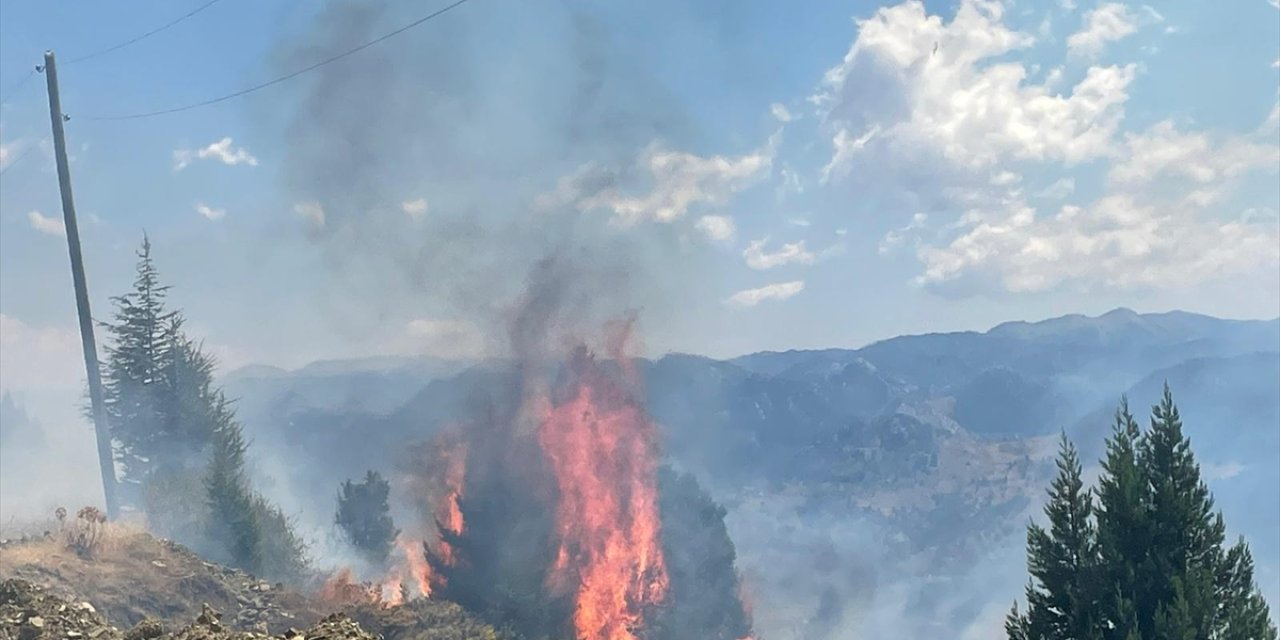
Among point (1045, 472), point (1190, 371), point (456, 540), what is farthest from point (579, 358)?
point (1190, 371)

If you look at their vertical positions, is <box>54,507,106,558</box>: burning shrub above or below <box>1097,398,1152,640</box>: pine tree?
above

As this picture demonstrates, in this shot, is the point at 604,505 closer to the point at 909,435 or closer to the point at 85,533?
the point at 85,533

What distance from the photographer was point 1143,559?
12523 mm

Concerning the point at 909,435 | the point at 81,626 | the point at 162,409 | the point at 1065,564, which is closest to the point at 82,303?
the point at 162,409

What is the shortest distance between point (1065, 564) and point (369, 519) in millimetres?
29080

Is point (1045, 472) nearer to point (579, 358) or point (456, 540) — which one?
point (579, 358)

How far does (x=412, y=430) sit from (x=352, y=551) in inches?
629

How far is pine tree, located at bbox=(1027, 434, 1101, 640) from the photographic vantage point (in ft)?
41.4

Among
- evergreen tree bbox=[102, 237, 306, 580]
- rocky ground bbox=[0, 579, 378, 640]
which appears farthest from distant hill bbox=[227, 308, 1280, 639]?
rocky ground bbox=[0, 579, 378, 640]

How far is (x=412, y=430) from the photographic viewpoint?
52.0 meters

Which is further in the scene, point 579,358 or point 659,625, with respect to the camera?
point 579,358

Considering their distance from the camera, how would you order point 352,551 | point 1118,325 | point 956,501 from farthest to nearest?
1. point 1118,325
2. point 956,501
3. point 352,551

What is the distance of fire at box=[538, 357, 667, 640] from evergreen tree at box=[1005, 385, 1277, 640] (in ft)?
62.7

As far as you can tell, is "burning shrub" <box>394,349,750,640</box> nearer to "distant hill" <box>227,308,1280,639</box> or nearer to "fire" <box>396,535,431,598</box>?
"fire" <box>396,535,431,598</box>
